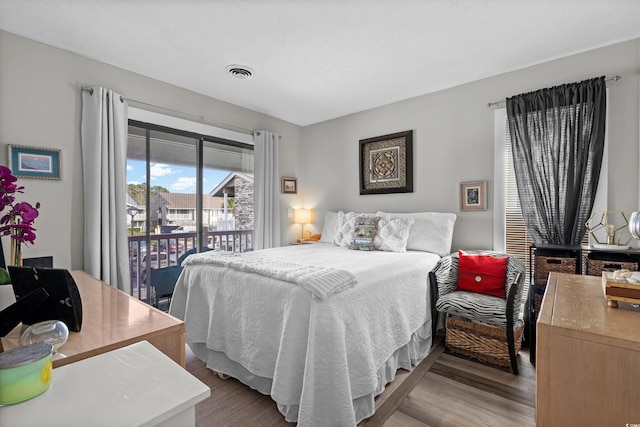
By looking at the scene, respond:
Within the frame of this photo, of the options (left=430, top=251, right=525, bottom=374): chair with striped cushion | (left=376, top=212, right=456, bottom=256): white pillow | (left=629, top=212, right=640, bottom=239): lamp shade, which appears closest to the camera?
(left=629, top=212, right=640, bottom=239): lamp shade

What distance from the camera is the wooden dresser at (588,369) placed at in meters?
0.77

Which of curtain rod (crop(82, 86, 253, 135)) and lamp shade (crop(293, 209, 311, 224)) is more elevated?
curtain rod (crop(82, 86, 253, 135))

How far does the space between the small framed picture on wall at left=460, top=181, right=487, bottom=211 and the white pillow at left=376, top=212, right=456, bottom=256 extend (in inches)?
7.8

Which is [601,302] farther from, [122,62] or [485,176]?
[122,62]

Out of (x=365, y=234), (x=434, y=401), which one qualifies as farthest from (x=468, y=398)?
(x=365, y=234)

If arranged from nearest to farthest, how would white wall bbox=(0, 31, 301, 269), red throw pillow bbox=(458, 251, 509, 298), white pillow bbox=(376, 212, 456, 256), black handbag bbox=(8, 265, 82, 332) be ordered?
black handbag bbox=(8, 265, 82, 332) → white wall bbox=(0, 31, 301, 269) → red throw pillow bbox=(458, 251, 509, 298) → white pillow bbox=(376, 212, 456, 256)

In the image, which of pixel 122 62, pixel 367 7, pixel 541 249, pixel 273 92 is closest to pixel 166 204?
pixel 122 62

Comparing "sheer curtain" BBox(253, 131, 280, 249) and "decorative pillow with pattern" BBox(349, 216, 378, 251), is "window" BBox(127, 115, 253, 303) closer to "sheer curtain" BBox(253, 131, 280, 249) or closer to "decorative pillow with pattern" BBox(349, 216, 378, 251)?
"sheer curtain" BBox(253, 131, 280, 249)

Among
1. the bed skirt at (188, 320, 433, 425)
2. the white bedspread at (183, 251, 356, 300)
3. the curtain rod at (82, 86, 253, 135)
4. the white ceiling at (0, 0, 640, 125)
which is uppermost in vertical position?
the white ceiling at (0, 0, 640, 125)

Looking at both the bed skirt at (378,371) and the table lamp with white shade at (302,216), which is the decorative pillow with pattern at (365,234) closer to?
the bed skirt at (378,371)

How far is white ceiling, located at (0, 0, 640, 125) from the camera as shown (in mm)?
1963

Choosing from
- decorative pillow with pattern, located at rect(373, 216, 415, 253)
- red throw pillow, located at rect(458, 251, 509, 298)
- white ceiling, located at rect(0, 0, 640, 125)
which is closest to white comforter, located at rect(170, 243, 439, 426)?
red throw pillow, located at rect(458, 251, 509, 298)

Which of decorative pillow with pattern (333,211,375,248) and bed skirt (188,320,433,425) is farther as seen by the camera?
decorative pillow with pattern (333,211,375,248)

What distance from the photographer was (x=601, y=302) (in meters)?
1.05
